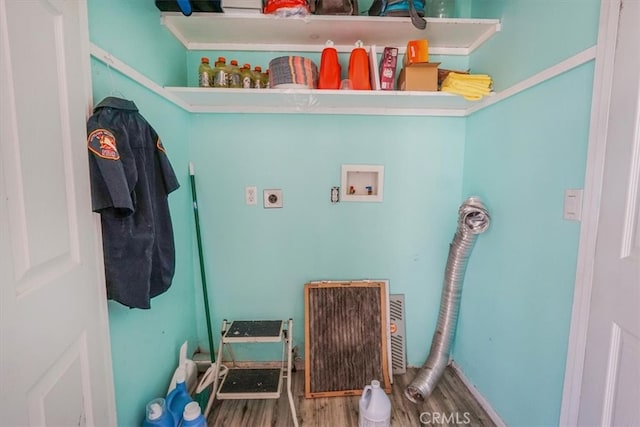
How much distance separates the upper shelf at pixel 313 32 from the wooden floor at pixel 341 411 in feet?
6.92

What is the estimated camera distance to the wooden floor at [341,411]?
1524mm

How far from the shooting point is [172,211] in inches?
61.8

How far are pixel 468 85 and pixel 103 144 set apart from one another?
163 cm

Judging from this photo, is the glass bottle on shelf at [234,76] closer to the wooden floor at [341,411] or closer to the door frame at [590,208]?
the door frame at [590,208]

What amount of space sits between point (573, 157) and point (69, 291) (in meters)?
1.73

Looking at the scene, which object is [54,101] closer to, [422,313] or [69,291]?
[69,291]

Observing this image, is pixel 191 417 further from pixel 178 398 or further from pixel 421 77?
pixel 421 77

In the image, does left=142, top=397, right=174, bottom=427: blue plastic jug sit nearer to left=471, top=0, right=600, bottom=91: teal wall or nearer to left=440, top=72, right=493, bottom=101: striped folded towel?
left=440, top=72, right=493, bottom=101: striped folded towel

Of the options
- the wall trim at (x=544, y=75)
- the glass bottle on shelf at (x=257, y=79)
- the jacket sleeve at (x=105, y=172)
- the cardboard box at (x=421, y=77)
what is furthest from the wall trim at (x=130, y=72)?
the wall trim at (x=544, y=75)

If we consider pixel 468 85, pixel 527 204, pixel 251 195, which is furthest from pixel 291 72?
pixel 527 204

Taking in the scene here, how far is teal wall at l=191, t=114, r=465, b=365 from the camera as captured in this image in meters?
1.79

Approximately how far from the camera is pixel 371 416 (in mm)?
1375

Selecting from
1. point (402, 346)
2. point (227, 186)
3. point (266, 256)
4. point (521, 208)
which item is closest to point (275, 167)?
point (227, 186)

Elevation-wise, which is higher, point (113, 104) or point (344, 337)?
point (113, 104)
